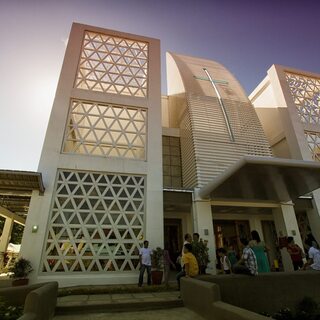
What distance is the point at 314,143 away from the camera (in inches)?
517

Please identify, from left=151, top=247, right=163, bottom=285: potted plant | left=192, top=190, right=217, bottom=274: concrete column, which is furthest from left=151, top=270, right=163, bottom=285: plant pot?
left=192, top=190, right=217, bottom=274: concrete column

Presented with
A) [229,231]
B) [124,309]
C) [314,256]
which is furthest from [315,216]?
[124,309]

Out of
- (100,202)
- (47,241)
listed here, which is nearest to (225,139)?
(100,202)

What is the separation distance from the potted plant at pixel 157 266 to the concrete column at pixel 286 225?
5.53 m

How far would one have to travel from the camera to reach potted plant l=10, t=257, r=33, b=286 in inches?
276

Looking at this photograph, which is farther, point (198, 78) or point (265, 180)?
point (198, 78)

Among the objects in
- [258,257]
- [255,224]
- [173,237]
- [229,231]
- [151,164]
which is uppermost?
[151,164]

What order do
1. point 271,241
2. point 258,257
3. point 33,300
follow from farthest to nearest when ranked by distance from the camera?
point 271,241 → point 258,257 → point 33,300

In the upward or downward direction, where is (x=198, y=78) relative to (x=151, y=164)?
upward

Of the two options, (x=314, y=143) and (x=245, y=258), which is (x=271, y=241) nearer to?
(x=314, y=143)

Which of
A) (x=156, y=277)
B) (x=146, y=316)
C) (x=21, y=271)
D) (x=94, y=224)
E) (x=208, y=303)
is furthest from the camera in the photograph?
(x=94, y=224)

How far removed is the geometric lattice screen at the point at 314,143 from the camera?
41.5 ft

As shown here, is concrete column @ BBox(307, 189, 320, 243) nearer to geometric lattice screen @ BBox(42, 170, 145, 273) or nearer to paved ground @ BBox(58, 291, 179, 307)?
geometric lattice screen @ BBox(42, 170, 145, 273)

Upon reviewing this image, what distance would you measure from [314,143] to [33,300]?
47.8 feet
